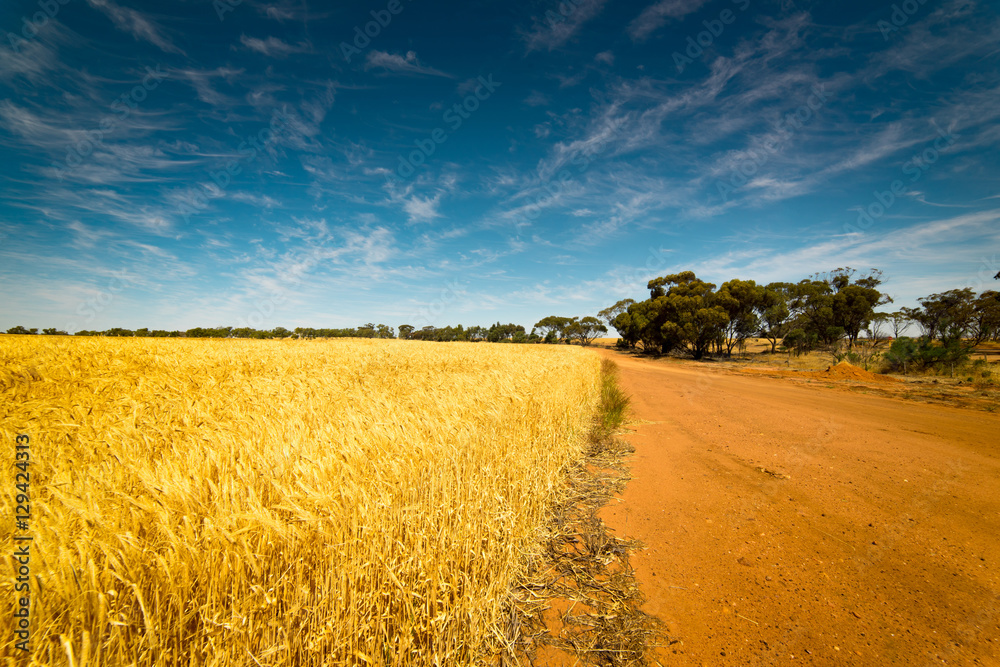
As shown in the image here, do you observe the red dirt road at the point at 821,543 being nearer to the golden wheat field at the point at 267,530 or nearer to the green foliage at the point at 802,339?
the golden wheat field at the point at 267,530

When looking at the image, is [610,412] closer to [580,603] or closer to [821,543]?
[821,543]

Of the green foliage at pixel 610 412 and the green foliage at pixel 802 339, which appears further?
the green foliage at pixel 802 339

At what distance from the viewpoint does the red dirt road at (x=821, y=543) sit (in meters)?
2.73

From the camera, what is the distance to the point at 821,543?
3932mm

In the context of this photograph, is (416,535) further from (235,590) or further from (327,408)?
(327,408)

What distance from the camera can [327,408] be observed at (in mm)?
3943

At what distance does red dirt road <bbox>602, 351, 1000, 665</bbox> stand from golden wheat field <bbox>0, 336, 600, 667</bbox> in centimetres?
169

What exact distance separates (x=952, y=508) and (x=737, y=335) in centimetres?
4338

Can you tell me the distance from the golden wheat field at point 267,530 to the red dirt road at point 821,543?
1689 millimetres

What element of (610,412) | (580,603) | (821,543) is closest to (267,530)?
(580,603)

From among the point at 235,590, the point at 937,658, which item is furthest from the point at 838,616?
the point at 235,590

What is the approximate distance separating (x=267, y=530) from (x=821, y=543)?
18.6ft

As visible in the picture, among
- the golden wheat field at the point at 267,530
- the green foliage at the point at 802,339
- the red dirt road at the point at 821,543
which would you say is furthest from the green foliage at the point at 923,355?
the golden wheat field at the point at 267,530

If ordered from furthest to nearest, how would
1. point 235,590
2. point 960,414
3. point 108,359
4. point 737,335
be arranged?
point 737,335, point 960,414, point 108,359, point 235,590
